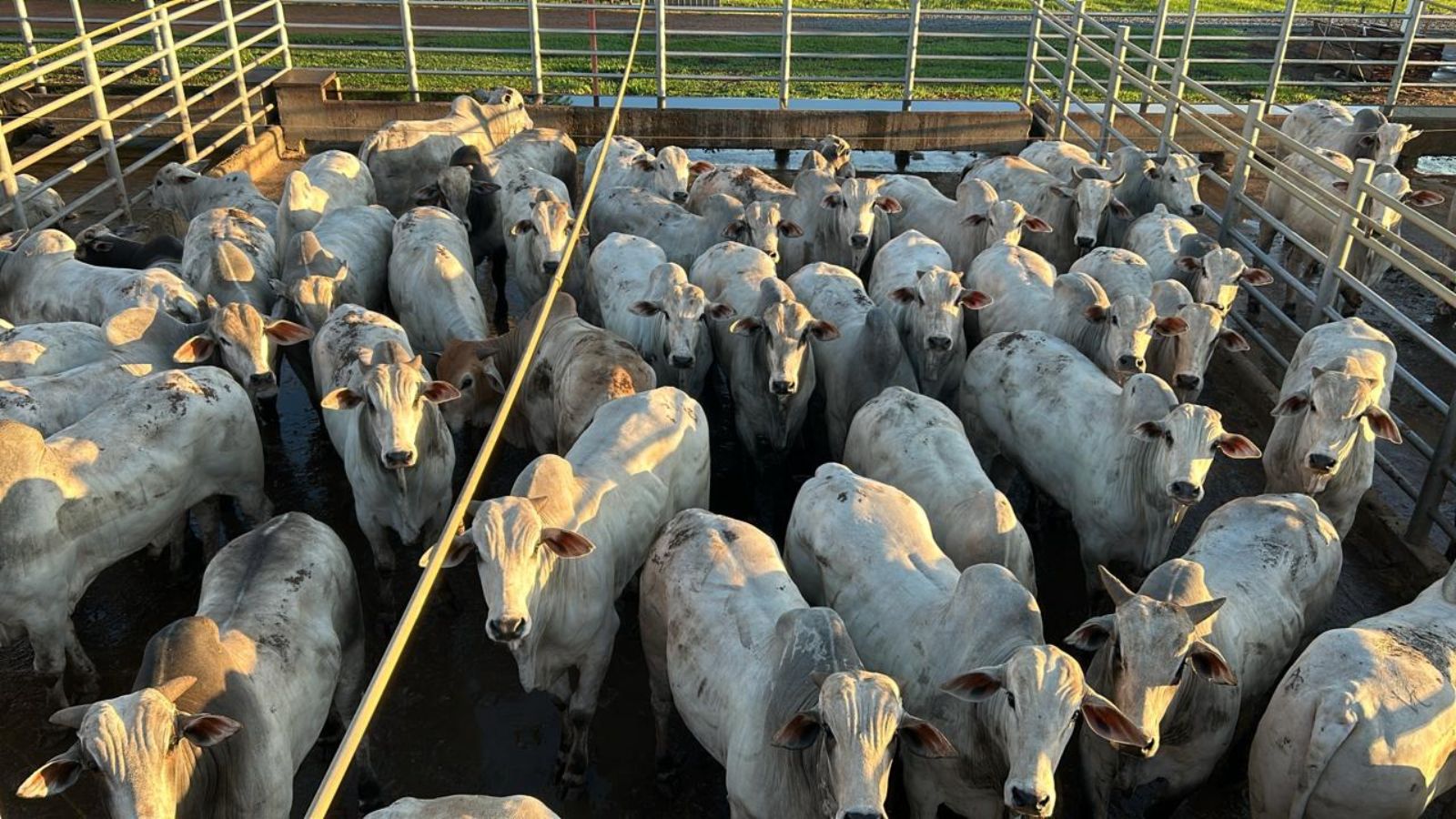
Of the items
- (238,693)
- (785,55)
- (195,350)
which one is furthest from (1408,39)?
(238,693)

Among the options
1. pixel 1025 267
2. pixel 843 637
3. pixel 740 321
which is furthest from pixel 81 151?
pixel 843 637

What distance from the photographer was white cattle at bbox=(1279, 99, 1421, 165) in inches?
461

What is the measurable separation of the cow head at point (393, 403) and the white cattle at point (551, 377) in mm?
1010

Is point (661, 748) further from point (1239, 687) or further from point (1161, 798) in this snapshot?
point (1239, 687)

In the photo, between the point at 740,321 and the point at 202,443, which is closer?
the point at 202,443

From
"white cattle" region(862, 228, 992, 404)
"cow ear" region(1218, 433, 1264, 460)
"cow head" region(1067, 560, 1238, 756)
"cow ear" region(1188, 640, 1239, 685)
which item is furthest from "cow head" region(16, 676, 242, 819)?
"cow ear" region(1218, 433, 1264, 460)

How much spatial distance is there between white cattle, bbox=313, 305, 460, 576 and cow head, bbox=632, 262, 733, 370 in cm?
163

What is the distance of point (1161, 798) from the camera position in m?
4.98

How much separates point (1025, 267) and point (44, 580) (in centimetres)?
675

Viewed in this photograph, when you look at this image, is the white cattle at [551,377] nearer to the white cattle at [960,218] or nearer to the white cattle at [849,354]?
the white cattle at [849,354]

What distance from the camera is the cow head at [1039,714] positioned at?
12.8 feet

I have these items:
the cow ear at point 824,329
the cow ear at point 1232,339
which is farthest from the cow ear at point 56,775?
the cow ear at point 1232,339

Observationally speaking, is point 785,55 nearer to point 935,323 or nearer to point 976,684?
point 935,323

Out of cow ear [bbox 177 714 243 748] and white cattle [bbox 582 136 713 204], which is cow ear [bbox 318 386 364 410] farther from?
white cattle [bbox 582 136 713 204]
